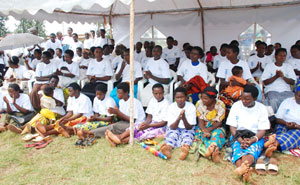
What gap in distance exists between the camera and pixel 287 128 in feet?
10.9

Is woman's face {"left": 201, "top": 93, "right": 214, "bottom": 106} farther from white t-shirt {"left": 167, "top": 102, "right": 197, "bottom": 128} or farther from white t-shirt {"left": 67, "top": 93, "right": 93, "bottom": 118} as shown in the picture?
white t-shirt {"left": 67, "top": 93, "right": 93, "bottom": 118}

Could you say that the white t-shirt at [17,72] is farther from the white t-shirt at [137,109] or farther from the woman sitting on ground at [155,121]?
the woman sitting on ground at [155,121]

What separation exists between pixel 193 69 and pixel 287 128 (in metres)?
1.89

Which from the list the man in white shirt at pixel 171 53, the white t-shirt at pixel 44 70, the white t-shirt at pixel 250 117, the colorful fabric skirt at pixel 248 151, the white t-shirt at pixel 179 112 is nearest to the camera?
the colorful fabric skirt at pixel 248 151

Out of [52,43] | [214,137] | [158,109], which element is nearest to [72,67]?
[158,109]

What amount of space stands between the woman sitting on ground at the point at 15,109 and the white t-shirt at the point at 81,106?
931 millimetres

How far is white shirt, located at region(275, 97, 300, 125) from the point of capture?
3.26 metres

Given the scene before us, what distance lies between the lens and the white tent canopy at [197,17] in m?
6.52

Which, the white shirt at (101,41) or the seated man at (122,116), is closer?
the seated man at (122,116)

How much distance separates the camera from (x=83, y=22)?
8172 millimetres

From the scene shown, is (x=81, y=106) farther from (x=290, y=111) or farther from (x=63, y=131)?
(x=290, y=111)

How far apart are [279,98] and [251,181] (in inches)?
78.7

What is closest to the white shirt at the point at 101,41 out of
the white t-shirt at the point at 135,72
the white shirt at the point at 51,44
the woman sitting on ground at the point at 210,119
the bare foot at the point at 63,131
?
the white shirt at the point at 51,44

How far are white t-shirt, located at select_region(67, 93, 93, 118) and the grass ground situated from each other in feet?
2.65
